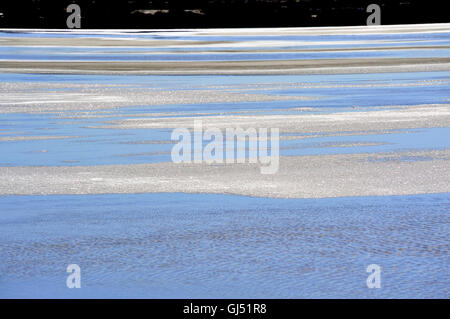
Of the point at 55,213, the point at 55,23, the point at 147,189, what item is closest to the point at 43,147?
the point at 147,189

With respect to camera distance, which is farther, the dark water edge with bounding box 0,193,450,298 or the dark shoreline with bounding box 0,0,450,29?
the dark shoreline with bounding box 0,0,450,29

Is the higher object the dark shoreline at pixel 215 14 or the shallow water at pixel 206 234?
the shallow water at pixel 206 234

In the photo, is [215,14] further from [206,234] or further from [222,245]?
[222,245]

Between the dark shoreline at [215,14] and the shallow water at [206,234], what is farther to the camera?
the dark shoreline at [215,14]

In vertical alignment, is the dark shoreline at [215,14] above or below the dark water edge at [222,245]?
below

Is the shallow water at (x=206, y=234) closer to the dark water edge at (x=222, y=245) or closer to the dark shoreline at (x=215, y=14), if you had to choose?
the dark water edge at (x=222, y=245)

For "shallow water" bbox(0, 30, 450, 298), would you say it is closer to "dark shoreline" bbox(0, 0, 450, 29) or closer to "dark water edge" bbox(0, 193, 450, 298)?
"dark water edge" bbox(0, 193, 450, 298)

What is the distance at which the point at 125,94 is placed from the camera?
20188 mm

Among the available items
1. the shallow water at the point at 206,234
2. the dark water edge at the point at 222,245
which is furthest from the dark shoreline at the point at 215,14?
the dark water edge at the point at 222,245

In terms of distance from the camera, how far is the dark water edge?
6930 mm

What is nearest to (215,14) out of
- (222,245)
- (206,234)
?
(206,234)

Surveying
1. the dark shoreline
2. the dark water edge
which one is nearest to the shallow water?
the dark water edge

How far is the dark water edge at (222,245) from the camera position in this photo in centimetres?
693
